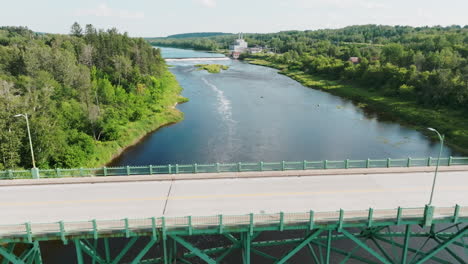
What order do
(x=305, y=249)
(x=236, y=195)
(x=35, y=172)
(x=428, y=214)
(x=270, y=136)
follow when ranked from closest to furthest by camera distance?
(x=428, y=214)
(x=236, y=195)
(x=35, y=172)
(x=305, y=249)
(x=270, y=136)

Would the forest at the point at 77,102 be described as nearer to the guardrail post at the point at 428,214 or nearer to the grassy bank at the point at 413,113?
the guardrail post at the point at 428,214

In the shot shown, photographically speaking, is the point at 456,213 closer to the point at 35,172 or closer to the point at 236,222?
the point at 236,222

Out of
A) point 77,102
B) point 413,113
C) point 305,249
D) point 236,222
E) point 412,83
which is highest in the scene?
point 412,83

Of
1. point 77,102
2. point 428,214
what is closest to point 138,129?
point 77,102

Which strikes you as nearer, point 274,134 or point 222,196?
point 222,196

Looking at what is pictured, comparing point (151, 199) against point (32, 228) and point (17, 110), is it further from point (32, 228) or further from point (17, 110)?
point (17, 110)

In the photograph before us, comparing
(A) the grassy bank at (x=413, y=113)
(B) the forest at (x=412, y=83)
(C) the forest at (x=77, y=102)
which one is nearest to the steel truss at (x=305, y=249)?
(C) the forest at (x=77, y=102)

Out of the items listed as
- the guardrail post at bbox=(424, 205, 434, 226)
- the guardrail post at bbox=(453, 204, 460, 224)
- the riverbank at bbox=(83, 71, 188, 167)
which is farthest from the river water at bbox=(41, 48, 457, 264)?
the guardrail post at bbox=(453, 204, 460, 224)
